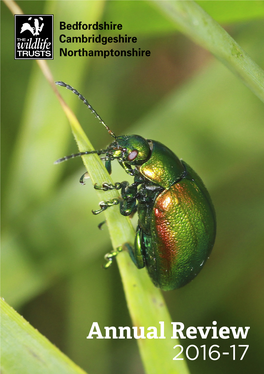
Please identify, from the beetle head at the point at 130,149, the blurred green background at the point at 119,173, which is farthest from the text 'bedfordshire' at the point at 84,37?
the beetle head at the point at 130,149

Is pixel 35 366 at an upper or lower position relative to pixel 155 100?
lower

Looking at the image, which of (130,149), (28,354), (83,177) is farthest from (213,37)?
(28,354)

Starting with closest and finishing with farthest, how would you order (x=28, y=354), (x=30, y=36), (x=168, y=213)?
1. (x=28, y=354)
2. (x=168, y=213)
3. (x=30, y=36)

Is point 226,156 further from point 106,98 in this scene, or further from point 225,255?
point 106,98

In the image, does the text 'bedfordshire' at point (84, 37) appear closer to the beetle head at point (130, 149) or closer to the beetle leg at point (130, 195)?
the beetle head at point (130, 149)

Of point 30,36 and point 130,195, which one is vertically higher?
point 30,36

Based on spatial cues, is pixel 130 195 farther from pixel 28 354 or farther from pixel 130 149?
pixel 28 354

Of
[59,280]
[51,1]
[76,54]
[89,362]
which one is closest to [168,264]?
[59,280]
